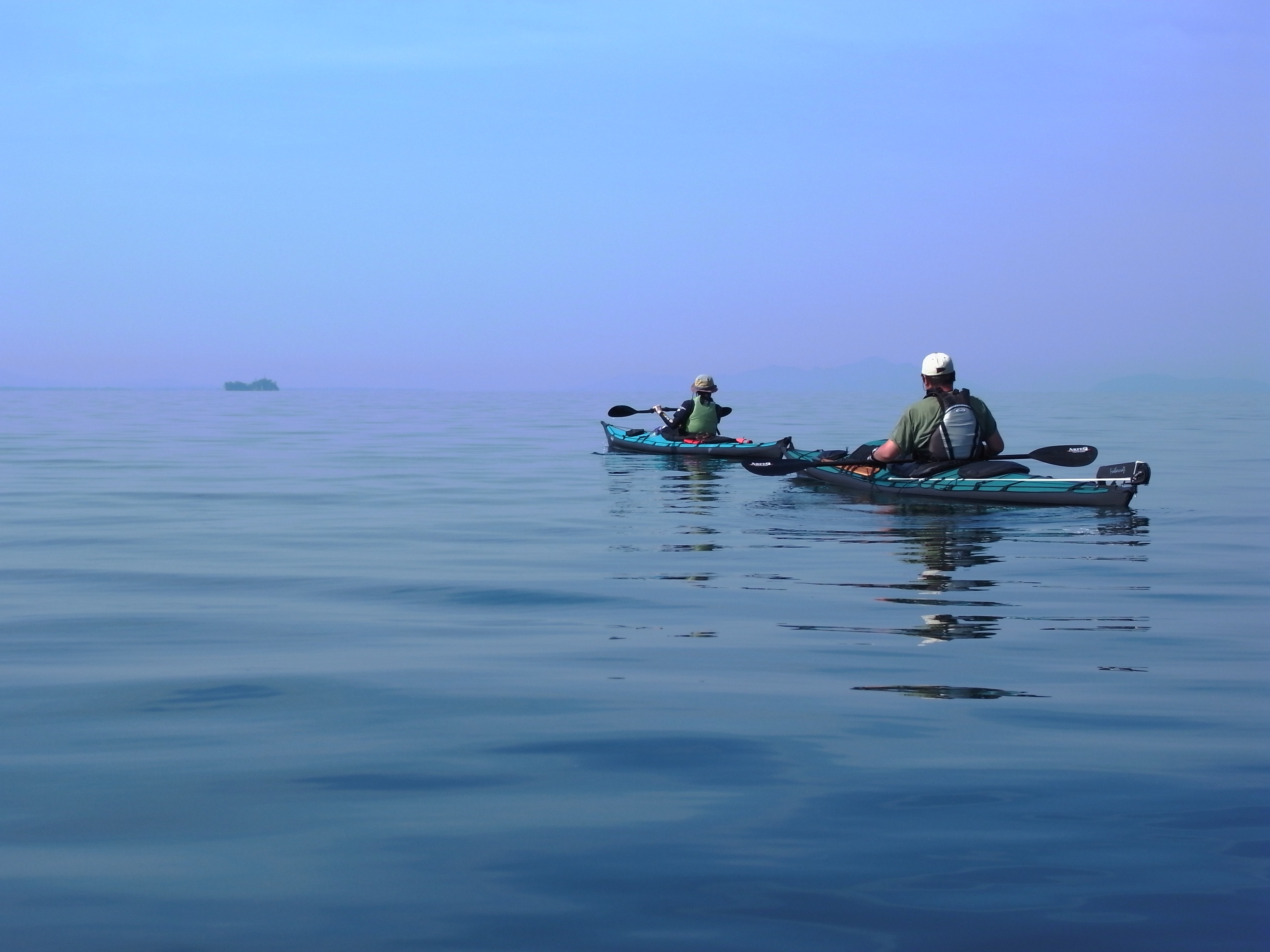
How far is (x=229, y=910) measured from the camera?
3812mm

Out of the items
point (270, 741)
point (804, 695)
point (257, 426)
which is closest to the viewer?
point (270, 741)

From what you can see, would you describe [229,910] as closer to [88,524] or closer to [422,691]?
[422,691]

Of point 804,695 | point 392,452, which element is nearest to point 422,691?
point 804,695

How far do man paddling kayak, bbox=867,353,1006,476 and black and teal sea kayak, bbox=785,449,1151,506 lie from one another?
0.78 ft

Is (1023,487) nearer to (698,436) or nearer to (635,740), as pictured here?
(698,436)

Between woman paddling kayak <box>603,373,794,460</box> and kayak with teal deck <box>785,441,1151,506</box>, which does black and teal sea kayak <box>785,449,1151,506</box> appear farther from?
woman paddling kayak <box>603,373,794,460</box>

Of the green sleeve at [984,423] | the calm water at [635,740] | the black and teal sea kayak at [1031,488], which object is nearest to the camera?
the calm water at [635,740]

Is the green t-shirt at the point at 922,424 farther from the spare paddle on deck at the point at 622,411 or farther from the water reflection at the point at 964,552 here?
the spare paddle on deck at the point at 622,411

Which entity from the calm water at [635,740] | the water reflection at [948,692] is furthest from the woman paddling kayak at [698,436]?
the water reflection at [948,692]

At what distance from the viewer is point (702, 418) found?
2603cm

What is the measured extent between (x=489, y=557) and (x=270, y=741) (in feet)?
22.1

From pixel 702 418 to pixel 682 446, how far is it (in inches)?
25.6

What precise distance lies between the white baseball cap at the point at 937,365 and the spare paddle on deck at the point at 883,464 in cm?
119

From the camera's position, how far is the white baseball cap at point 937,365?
15.9 metres
